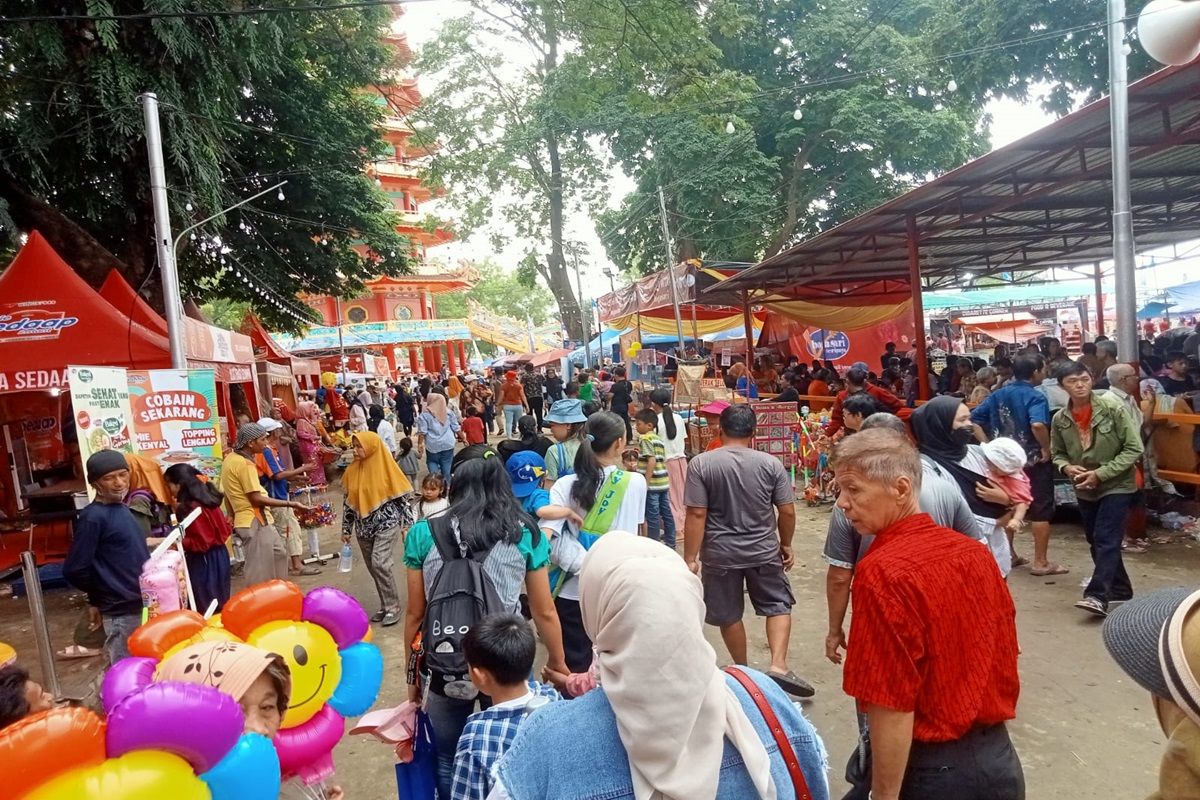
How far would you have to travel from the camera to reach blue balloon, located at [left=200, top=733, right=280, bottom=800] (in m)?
1.94

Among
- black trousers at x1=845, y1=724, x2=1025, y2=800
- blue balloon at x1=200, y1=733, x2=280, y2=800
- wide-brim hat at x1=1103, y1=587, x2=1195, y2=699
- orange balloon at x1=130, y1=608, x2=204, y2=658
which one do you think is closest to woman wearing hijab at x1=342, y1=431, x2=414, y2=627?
orange balloon at x1=130, y1=608, x2=204, y2=658

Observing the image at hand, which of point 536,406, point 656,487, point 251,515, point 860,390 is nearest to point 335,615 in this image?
point 251,515

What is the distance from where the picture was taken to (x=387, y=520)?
5789mm

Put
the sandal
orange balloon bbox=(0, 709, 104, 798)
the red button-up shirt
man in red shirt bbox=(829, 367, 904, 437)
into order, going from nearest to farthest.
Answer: orange balloon bbox=(0, 709, 104, 798)
the red button-up shirt
the sandal
man in red shirt bbox=(829, 367, 904, 437)

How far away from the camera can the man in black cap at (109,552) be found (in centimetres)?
404

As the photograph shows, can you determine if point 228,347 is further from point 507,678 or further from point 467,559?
point 507,678

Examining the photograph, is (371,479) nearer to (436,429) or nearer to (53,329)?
(436,429)

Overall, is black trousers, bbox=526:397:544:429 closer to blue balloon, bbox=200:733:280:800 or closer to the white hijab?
blue balloon, bbox=200:733:280:800

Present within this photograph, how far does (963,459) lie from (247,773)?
336cm

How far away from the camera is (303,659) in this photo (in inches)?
110

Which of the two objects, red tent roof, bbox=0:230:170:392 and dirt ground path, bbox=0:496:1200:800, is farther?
red tent roof, bbox=0:230:170:392

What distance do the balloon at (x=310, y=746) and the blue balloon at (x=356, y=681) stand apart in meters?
0.13

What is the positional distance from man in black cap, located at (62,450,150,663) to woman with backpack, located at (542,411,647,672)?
2407 mm

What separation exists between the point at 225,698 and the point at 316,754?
1.02 metres
